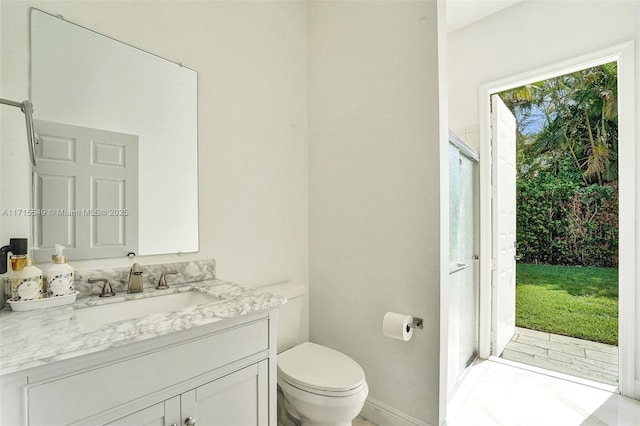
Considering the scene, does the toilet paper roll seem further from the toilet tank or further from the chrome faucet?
the chrome faucet

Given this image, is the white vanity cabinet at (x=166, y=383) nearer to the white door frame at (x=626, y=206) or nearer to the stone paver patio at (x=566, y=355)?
the white door frame at (x=626, y=206)

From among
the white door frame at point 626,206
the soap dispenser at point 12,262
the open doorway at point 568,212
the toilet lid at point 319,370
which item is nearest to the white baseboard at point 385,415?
the toilet lid at point 319,370

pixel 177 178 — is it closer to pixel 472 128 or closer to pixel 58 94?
pixel 58 94

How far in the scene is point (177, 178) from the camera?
1483 mm

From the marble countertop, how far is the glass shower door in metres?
1.29

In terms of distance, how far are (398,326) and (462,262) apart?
89 centimetres

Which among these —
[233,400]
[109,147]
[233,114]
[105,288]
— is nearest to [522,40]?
[233,114]

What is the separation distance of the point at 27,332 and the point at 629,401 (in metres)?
3.14

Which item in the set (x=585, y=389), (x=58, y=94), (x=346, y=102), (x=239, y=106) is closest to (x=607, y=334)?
(x=585, y=389)

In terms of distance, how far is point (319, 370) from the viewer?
4.88ft

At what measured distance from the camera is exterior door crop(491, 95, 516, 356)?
2.55 m

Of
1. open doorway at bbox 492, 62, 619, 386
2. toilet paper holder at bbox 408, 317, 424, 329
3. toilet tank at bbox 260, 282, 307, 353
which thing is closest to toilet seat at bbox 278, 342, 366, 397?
toilet tank at bbox 260, 282, 307, 353

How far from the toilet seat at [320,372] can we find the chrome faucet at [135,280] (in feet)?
2.48

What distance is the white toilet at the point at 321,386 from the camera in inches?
52.6
